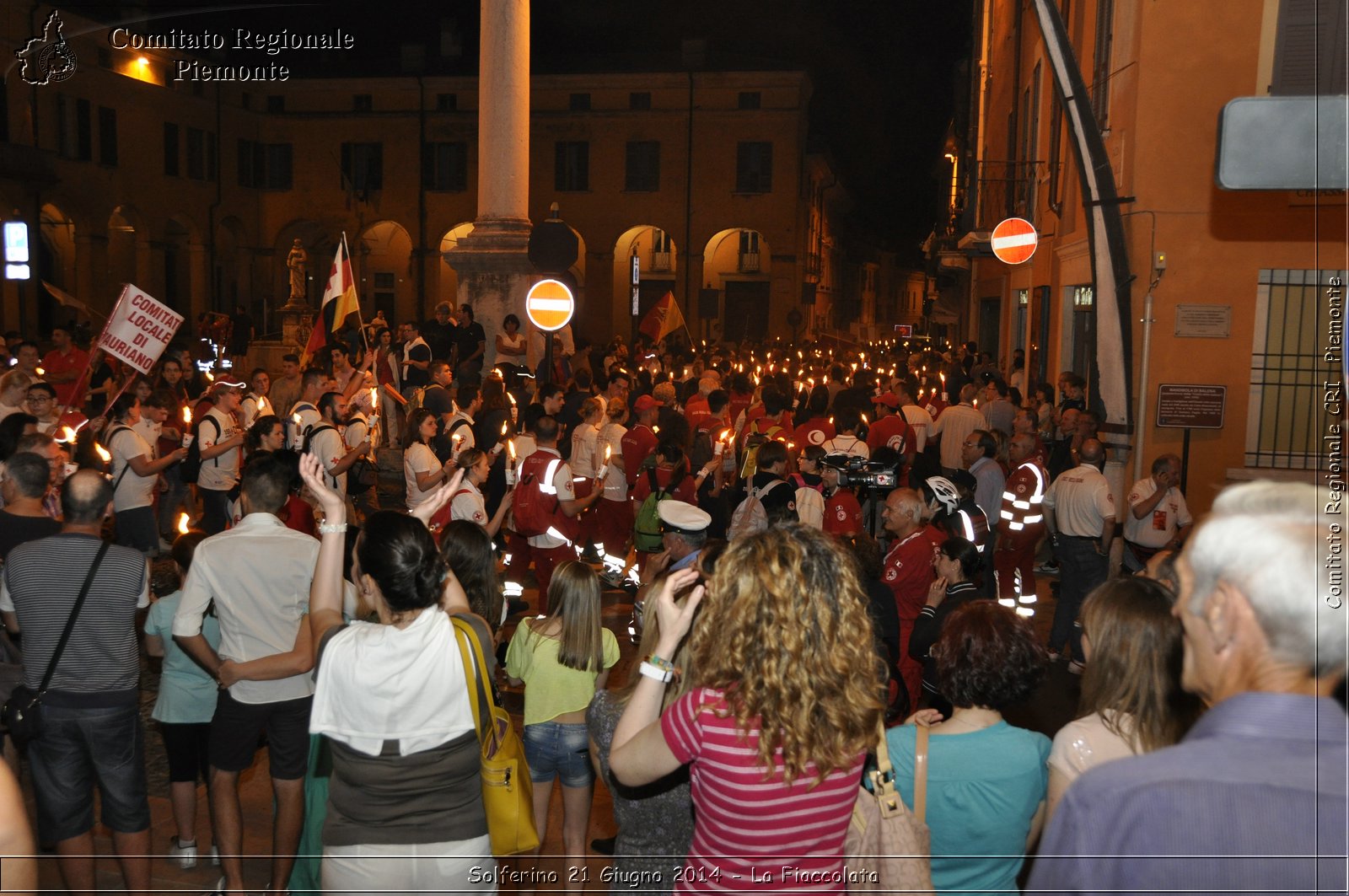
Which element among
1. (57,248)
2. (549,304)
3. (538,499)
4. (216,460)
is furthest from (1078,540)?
(57,248)

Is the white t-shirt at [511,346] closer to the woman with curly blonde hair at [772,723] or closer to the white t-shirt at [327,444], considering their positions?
the white t-shirt at [327,444]

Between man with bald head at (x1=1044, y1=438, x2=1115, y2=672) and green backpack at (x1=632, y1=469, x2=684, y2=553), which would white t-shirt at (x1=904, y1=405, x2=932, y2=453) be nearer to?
man with bald head at (x1=1044, y1=438, x2=1115, y2=672)

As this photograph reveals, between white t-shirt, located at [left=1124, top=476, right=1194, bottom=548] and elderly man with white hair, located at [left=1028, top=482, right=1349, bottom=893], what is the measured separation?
7234 mm

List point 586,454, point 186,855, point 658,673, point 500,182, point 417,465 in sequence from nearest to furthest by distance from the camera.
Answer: point 658,673, point 186,855, point 417,465, point 586,454, point 500,182

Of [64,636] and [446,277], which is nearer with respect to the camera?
[64,636]

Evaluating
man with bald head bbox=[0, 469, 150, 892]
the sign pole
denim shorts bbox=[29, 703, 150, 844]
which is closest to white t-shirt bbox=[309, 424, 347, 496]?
man with bald head bbox=[0, 469, 150, 892]

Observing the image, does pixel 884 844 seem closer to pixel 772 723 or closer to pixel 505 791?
pixel 772 723

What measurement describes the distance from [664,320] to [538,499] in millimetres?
13076

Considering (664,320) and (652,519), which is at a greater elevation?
(664,320)

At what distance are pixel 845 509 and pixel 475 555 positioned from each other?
372cm

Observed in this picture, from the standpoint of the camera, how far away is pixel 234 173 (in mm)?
46938

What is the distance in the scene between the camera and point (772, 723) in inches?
108

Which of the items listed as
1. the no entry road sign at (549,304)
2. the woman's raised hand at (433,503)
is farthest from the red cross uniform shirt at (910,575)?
the no entry road sign at (549,304)

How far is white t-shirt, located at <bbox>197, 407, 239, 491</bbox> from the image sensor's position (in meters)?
9.69
